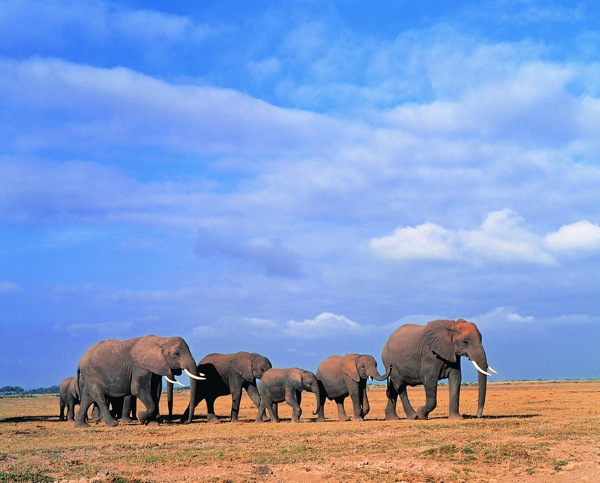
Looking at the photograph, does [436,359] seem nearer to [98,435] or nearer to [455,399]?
[455,399]

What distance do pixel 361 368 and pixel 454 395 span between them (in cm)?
410

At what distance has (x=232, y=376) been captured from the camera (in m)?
32.5

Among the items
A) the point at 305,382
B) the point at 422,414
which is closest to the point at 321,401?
the point at 305,382

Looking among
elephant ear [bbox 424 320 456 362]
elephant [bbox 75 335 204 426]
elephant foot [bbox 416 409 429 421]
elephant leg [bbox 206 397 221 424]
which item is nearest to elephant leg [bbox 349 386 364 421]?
elephant foot [bbox 416 409 429 421]

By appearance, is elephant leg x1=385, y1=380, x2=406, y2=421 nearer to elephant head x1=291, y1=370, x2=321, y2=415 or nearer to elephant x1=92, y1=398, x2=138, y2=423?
elephant head x1=291, y1=370, x2=321, y2=415

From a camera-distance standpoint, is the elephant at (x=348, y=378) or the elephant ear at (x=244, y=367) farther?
the elephant ear at (x=244, y=367)

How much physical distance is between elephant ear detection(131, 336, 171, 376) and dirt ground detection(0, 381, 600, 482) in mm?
3670

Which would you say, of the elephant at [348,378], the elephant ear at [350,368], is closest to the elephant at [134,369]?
the elephant at [348,378]

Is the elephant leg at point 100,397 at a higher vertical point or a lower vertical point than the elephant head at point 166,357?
lower

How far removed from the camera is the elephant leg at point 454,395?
27470 mm

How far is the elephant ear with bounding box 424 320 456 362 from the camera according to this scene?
1104 inches

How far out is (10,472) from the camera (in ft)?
54.7

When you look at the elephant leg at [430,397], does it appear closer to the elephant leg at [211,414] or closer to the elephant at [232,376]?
the elephant at [232,376]

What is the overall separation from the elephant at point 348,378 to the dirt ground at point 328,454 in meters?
4.09
